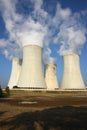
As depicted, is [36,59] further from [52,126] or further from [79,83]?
[52,126]

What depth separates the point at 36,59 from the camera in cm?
4778

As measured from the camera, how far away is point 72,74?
169ft

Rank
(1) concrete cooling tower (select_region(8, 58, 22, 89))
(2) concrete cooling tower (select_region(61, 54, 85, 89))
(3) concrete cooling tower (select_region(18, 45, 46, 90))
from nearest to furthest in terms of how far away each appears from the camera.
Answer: (3) concrete cooling tower (select_region(18, 45, 46, 90)) → (2) concrete cooling tower (select_region(61, 54, 85, 89)) → (1) concrete cooling tower (select_region(8, 58, 22, 89))

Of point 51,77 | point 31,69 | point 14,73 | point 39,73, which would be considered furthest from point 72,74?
point 14,73

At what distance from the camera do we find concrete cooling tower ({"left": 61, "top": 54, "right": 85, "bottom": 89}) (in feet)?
170

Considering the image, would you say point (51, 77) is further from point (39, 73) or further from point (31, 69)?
point (31, 69)

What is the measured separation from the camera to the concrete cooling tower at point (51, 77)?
61.2 m

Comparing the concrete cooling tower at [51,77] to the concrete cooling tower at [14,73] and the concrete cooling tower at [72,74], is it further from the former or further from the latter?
the concrete cooling tower at [14,73]

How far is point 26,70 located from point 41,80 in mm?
4151

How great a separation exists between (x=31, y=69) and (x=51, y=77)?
15965 mm

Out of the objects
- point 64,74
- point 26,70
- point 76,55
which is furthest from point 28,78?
point 76,55

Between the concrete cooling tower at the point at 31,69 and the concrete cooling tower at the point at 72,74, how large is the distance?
6.89 m

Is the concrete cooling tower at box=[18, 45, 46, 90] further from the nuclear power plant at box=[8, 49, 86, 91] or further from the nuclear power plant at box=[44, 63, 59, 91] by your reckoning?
the nuclear power plant at box=[44, 63, 59, 91]

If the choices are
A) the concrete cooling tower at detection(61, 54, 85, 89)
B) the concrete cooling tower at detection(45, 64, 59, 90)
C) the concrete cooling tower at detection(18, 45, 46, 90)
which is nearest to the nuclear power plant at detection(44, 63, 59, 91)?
the concrete cooling tower at detection(45, 64, 59, 90)
